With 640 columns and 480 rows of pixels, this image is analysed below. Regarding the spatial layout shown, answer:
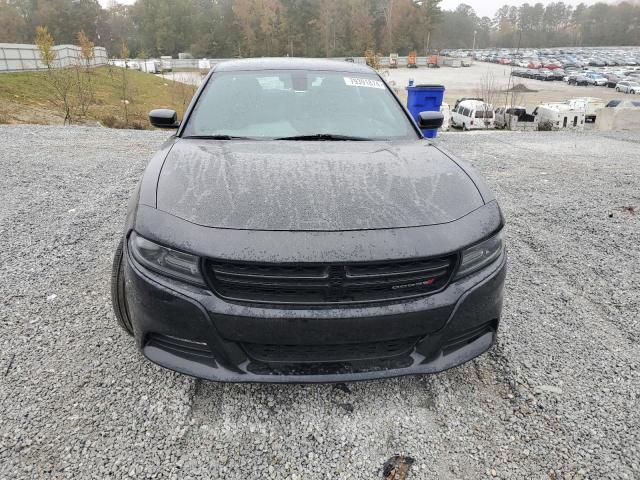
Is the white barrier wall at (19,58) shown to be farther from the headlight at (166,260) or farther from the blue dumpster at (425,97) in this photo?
the headlight at (166,260)

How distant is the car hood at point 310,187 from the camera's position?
6.01 ft

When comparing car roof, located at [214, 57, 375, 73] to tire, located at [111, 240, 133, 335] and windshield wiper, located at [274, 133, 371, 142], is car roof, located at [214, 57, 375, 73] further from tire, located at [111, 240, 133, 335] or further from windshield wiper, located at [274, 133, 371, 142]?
tire, located at [111, 240, 133, 335]

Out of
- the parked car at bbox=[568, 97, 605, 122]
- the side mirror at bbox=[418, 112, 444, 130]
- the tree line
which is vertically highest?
the tree line

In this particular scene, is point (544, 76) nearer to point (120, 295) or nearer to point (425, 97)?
point (425, 97)

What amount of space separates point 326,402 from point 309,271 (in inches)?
29.9

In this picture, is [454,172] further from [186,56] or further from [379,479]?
[186,56]

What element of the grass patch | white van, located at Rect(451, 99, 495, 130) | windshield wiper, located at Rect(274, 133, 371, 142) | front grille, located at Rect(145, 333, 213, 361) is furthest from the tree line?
front grille, located at Rect(145, 333, 213, 361)

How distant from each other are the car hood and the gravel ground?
0.89m

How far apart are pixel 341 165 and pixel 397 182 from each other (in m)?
0.32

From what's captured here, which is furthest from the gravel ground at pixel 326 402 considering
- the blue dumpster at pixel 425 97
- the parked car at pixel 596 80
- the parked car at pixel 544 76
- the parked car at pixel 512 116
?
the parked car at pixel 544 76

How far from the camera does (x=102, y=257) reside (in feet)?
11.8

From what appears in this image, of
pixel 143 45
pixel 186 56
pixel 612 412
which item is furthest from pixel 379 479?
pixel 143 45

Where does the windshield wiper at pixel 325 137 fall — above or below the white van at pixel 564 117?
above

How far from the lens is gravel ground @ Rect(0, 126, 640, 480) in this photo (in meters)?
1.80
